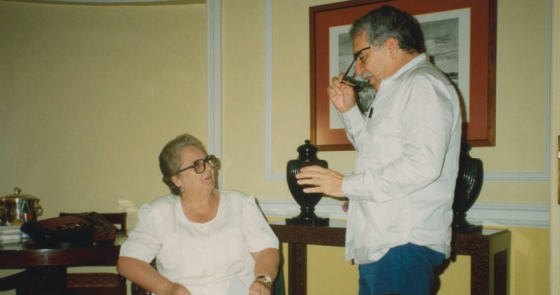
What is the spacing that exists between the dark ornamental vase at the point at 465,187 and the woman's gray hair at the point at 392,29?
84 centimetres

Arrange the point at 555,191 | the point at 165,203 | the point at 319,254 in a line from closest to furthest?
the point at 555,191 < the point at 165,203 < the point at 319,254

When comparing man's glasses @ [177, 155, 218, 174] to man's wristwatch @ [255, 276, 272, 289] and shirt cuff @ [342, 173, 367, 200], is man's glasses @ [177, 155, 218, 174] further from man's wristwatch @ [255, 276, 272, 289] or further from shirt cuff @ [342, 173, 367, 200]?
shirt cuff @ [342, 173, 367, 200]

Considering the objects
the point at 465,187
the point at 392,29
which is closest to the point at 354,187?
the point at 392,29

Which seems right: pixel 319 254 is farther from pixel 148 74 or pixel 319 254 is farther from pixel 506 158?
pixel 148 74

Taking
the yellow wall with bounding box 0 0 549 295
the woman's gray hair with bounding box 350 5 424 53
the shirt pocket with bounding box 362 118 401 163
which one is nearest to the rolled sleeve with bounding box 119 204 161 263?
the shirt pocket with bounding box 362 118 401 163

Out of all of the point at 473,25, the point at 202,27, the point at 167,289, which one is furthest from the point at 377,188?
the point at 202,27

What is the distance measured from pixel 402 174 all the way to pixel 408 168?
24mm

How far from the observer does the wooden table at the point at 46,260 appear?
82.8 inches

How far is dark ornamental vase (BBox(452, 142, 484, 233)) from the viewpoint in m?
2.20

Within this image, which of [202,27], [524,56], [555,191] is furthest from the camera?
[202,27]

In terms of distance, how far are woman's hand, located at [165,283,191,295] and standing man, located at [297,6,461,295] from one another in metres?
0.70

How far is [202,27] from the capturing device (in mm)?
3561

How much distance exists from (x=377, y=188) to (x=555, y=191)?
663 millimetres

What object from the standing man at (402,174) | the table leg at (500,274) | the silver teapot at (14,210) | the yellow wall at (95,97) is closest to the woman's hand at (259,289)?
the standing man at (402,174)
